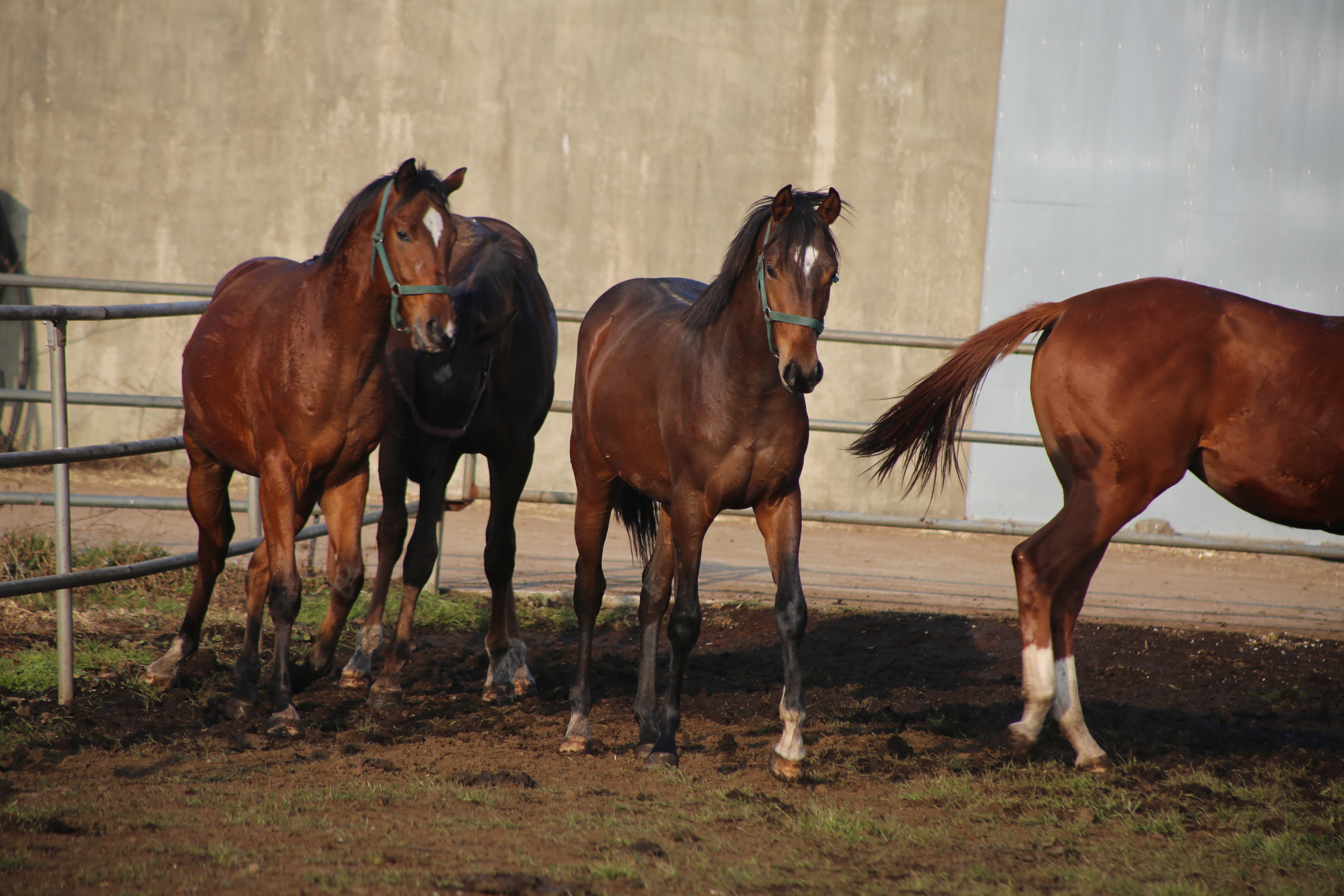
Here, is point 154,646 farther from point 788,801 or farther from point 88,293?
point 88,293

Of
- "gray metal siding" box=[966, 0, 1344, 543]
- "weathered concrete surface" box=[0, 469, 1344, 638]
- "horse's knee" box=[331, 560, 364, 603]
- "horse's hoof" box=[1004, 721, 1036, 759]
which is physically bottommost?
"weathered concrete surface" box=[0, 469, 1344, 638]

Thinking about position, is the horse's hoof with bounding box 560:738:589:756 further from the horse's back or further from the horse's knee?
the horse's back

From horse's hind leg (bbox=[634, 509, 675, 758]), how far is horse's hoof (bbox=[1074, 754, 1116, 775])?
150cm

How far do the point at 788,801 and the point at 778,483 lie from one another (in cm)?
105

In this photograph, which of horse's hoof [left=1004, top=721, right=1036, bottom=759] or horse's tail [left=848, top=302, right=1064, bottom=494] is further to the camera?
horse's tail [left=848, top=302, right=1064, bottom=494]

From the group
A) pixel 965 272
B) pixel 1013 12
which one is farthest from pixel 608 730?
pixel 1013 12

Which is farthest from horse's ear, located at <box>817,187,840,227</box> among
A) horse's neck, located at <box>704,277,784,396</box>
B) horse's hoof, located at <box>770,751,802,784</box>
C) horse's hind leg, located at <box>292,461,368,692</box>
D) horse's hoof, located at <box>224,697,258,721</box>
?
horse's hoof, located at <box>224,697,258,721</box>

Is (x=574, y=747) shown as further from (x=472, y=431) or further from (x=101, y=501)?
(x=101, y=501)

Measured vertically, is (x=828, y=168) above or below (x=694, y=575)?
above

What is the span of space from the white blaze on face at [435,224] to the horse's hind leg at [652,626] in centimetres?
132

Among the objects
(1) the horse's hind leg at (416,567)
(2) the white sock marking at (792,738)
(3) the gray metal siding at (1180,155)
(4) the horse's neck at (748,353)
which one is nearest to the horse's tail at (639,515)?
(1) the horse's hind leg at (416,567)

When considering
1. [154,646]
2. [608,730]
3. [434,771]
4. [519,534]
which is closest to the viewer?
[434,771]

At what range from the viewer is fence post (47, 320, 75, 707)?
397cm

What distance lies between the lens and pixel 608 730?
4.18 m
